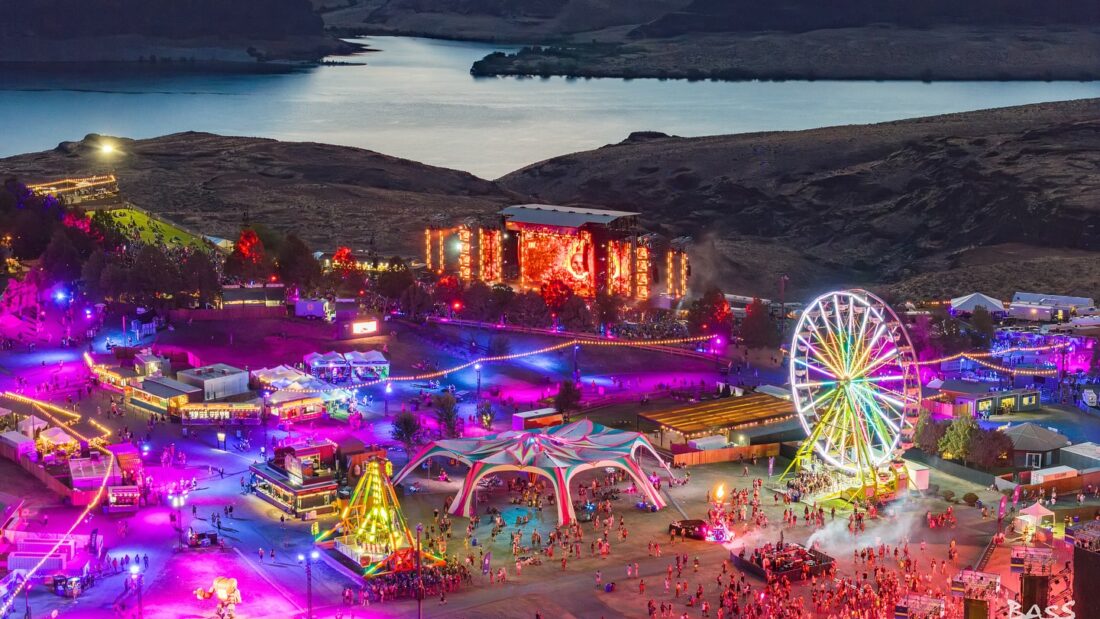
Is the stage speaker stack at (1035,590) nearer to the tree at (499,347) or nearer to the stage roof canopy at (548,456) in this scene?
the stage roof canopy at (548,456)

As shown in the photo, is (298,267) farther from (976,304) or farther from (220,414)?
(976,304)

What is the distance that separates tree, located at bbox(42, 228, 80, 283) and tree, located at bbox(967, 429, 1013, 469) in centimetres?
4549

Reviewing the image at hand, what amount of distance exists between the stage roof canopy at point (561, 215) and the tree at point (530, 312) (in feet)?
24.7

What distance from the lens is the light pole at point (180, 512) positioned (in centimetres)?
4806

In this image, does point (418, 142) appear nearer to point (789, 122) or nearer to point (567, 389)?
point (789, 122)

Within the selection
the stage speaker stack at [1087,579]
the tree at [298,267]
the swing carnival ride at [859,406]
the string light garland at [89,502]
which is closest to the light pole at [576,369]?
the swing carnival ride at [859,406]

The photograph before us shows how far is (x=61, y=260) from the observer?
81562 mm

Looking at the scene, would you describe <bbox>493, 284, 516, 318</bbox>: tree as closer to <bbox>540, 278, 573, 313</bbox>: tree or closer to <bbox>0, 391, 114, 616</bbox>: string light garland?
<bbox>540, 278, 573, 313</bbox>: tree

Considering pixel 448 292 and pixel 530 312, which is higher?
pixel 448 292

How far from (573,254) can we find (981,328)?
848 inches

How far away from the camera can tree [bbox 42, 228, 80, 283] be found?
265ft

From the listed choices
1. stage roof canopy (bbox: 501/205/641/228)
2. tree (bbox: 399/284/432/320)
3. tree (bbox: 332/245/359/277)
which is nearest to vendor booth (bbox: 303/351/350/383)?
tree (bbox: 399/284/432/320)

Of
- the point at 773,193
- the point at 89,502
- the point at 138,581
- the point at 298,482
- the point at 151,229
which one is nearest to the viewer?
the point at 138,581

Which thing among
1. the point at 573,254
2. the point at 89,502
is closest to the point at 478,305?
the point at 573,254
